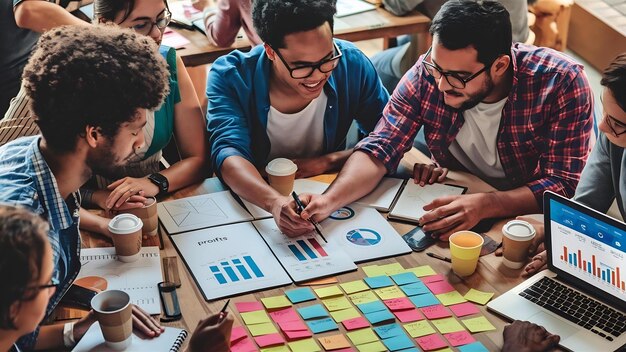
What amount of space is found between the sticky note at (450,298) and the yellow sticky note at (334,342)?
0.96ft

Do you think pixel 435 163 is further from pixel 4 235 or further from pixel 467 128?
pixel 4 235

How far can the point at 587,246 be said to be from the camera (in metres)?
2.02

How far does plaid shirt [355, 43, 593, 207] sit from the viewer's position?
2.52m

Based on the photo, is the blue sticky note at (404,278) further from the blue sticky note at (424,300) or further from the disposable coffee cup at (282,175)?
the disposable coffee cup at (282,175)

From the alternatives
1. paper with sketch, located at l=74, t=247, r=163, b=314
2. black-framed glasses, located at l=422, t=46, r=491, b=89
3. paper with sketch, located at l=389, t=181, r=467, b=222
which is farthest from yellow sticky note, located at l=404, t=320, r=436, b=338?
black-framed glasses, located at l=422, t=46, r=491, b=89

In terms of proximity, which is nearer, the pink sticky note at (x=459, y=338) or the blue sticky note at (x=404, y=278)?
the pink sticky note at (x=459, y=338)

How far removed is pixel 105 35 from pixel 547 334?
1225 mm

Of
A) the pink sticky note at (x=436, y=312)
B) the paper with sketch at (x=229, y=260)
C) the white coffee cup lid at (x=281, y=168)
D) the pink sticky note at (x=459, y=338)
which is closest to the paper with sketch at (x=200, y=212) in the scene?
the paper with sketch at (x=229, y=260)

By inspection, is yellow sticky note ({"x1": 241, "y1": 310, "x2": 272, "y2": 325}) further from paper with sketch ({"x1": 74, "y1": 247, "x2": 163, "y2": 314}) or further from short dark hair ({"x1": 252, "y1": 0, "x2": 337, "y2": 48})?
short dark hair ({"x1": 252, "y1": 0, "x2": 337, "y2": 48})

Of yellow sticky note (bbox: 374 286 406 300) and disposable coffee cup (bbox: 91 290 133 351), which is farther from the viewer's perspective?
yellow sticky note (bbox: 374 286 406 300)

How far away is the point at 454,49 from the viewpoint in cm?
251

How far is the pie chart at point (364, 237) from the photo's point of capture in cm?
233

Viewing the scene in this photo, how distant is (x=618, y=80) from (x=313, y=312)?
98 centimetres

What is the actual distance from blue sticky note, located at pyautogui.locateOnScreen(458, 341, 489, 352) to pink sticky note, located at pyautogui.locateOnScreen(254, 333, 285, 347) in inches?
16.3
